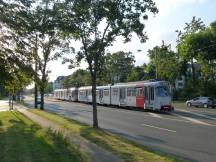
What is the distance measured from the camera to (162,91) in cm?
4097

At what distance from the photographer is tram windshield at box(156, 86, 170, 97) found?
40750mm

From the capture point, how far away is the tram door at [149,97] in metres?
41.1

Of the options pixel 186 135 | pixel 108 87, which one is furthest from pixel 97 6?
pixel 108 87

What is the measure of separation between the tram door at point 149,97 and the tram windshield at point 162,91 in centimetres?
56

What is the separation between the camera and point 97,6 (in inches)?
830

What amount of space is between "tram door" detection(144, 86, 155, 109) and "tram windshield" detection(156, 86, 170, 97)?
0.56 meters

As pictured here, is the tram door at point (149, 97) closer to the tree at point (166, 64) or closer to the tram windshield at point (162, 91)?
the tram windshield at point (162, 91)

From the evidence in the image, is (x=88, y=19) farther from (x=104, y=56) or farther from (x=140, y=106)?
(x=140, y=106)

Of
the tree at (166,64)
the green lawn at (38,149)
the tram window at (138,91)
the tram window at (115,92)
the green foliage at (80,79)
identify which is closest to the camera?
the green lawn at (38,149)

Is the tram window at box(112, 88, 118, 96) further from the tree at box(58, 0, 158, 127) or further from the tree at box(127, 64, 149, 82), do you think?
the tree at box(127, 64, 149, 82)

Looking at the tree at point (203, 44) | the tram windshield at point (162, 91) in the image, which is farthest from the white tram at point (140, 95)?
the tree at point (203, 44)

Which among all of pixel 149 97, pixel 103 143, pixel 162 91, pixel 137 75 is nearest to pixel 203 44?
pixel 149 97

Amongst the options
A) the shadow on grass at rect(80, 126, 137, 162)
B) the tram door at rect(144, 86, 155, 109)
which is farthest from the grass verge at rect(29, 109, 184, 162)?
the tram door at rect(144, 86, 155, 109)

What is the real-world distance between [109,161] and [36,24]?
10.7 metres
